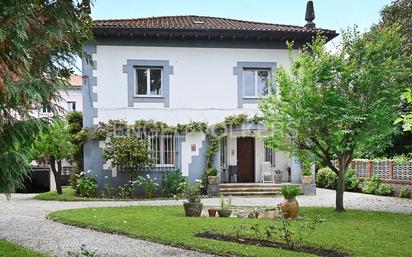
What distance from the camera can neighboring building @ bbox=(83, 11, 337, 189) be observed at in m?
18.7

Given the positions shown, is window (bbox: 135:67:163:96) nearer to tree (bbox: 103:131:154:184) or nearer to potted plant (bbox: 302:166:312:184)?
tree (bbox: 103:131:154:184)

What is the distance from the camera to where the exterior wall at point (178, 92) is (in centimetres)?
1870

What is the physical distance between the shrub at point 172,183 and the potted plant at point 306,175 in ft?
16.1

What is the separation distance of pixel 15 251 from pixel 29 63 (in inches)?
147

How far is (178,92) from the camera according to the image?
1919cm

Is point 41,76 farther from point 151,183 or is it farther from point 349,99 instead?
point 151,183

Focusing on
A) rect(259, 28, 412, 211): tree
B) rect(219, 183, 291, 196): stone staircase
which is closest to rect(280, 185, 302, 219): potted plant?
rect(259, 28, 412, 211): tree

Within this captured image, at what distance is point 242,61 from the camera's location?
19.5 m

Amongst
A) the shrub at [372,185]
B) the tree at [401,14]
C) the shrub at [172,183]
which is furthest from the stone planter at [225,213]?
the tree at [401,14]

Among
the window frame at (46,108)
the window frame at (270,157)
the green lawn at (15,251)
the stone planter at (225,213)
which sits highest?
the window frame at (46,108)

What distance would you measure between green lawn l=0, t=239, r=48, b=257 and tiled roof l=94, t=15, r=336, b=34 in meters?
10.9

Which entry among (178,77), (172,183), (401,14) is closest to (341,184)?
(172,183)

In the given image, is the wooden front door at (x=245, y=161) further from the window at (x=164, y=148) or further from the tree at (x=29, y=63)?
the tree at (x=29, y=63)

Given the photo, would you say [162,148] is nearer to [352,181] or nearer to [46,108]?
[352,181]
